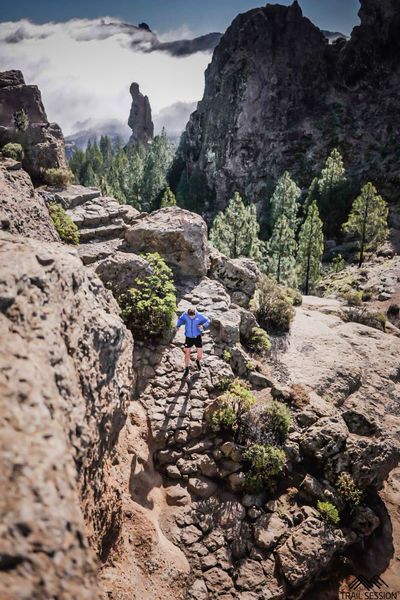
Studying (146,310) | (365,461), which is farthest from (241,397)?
(146,310)

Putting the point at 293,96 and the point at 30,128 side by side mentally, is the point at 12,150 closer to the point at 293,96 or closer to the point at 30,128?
the point at 30,128

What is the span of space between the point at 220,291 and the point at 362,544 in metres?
10.4

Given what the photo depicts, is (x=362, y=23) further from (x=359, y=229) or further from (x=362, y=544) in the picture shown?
(x=362, y=544)

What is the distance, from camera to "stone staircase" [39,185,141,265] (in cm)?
1612

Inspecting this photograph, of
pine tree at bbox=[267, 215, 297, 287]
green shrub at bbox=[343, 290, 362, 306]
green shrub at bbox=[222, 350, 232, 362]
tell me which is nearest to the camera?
green shrub at bbox=[222, 350, 232, 362]

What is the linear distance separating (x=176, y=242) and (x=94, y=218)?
5415mm

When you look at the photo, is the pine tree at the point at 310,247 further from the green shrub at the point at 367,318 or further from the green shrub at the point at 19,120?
the green shrub at the point at 19,120

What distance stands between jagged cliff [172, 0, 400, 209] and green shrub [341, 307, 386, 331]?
6015cm

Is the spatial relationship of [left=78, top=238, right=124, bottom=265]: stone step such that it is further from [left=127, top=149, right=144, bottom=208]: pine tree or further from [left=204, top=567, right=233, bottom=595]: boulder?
[left=127, top=149, right=144, bottom=208]: pine tree

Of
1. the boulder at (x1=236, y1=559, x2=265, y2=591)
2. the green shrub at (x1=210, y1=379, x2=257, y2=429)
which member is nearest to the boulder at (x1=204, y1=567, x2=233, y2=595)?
the boulder at (x1=236, y1=559, x2=265, y2=591)

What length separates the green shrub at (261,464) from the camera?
938cm

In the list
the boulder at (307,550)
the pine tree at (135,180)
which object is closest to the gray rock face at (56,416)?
the boulder at (307,550)

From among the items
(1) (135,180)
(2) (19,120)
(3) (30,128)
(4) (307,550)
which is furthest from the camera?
(1) (135,180)

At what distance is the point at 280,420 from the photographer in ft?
34.4
